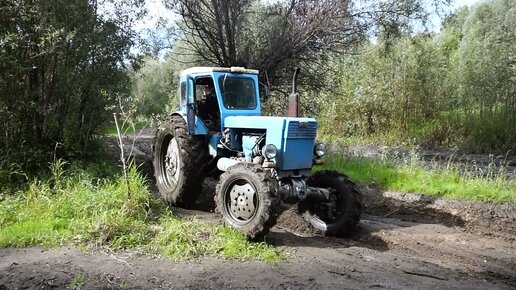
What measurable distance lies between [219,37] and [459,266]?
7.78 meters

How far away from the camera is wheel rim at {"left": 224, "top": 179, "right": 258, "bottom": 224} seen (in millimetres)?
5973

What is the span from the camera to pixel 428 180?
8984 millimetres

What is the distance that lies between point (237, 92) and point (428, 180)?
400 centimetres

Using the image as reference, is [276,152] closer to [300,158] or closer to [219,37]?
[300,158]

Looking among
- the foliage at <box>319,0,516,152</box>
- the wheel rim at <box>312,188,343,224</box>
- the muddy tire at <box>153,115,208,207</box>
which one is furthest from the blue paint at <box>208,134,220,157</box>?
the foliage at <box>319,0,516,152</box>

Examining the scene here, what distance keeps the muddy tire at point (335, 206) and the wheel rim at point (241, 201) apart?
118cm

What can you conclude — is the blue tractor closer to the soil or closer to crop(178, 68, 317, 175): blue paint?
crop(178, 68, 317, 175): blue paint

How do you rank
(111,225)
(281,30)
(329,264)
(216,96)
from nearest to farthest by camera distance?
1. (329,264)
2. (111,225)
3. (216,96)
4. (281,30)

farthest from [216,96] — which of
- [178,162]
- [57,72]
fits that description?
[57,72]

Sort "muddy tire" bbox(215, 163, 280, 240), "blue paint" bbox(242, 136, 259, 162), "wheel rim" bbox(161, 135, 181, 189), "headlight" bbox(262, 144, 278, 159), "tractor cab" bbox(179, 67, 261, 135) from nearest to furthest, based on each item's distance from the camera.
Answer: "muddy tire" bbox(215, 163, 280, 240)
"headlight" bbox(262, 144, 278, 159)
"blue paint" bbox(242, 136, 259, 162)
"tractor cab" bbox(179, 67, 261, 135)
"wheel rim" bbox(161, 135, 181, 189)

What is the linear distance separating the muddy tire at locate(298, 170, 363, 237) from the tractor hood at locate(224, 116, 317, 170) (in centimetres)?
40

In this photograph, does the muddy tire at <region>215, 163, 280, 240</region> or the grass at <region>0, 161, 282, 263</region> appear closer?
the grass at <region>0, 161, 282, 263</region>


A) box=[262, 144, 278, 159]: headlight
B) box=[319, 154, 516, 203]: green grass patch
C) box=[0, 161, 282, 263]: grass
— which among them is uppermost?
box=[262, 144, 278, 159]: headlight

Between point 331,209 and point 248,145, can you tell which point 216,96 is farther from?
point 331,209
